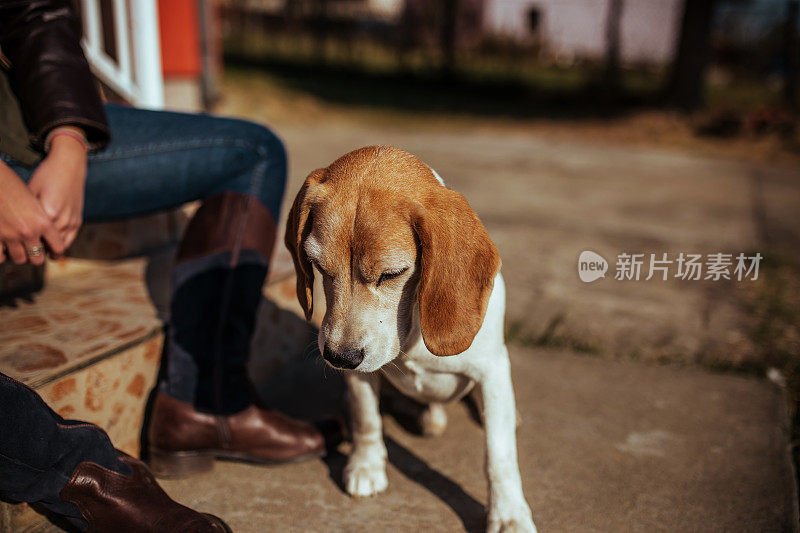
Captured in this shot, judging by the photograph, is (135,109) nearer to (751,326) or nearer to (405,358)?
(405,358)

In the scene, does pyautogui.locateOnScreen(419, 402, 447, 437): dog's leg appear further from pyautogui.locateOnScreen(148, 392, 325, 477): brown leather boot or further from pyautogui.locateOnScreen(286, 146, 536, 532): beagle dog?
pyautogui.locateOnScreen(286, 146, 536, 532): beagle dog

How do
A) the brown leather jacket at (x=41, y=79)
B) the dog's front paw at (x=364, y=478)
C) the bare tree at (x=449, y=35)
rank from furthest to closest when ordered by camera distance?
the bare tree at (x=449, y=35) → the dog's front paw at (x=364, y=478) → the brown leather jacket at (x=41, y=79)

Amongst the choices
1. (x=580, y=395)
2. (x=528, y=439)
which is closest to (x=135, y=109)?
(x=528, y=439)

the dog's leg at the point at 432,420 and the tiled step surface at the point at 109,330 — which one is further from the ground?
the tiled step surface at the point at 109,330

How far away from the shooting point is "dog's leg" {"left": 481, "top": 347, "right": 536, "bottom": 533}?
201 cm

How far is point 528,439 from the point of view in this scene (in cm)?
259

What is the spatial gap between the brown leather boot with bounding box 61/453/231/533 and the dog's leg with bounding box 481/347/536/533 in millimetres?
811

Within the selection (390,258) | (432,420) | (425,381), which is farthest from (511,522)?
(390,258)

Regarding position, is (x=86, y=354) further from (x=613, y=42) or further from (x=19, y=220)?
(x=613, y=42)

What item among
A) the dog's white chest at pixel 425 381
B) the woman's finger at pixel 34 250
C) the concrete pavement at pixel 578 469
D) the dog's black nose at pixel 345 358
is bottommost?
the concrete pavement at pixel 578 469

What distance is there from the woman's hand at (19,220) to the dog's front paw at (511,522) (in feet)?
5.04

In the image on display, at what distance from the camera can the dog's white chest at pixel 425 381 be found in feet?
6.81

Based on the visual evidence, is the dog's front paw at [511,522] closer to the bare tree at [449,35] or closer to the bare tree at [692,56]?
the bare tree at [692,56]

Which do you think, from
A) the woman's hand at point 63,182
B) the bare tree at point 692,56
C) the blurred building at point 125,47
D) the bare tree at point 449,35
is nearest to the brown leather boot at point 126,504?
the woman's hand at point 63,182
